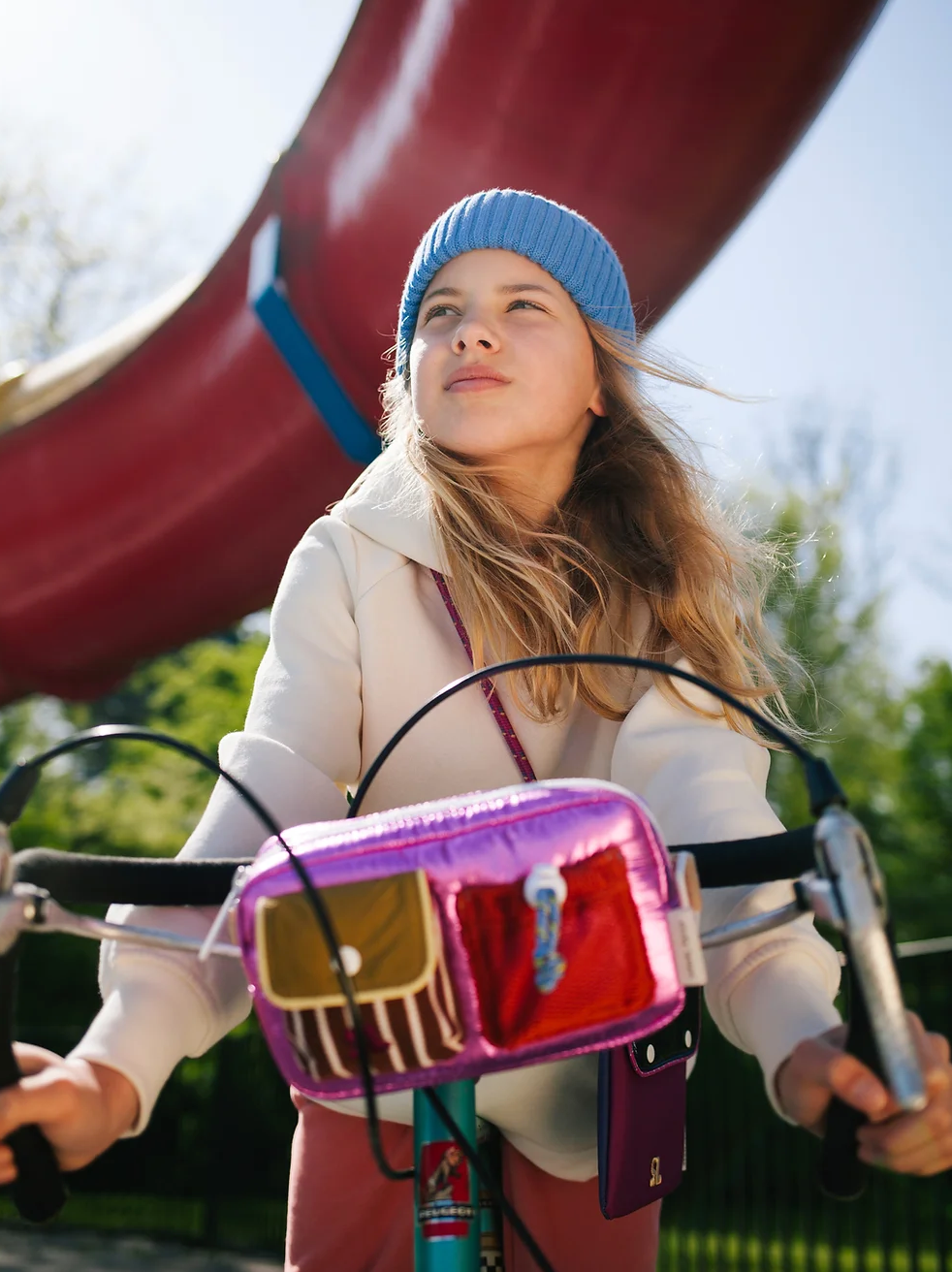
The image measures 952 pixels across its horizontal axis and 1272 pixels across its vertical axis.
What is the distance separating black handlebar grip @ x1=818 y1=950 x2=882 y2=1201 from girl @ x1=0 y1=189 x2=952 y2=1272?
0.04 meters

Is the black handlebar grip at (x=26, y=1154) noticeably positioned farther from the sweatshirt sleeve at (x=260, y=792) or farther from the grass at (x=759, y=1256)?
the grass at (x=759, y=1256)

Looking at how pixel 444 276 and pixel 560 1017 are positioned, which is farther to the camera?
pixel 444 276

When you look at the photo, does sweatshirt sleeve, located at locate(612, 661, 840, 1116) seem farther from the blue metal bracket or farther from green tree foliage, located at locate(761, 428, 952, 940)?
green tree foliage, located at locate(761, 428, 952, 940)

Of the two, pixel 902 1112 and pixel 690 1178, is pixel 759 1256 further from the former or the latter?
pixel 902 1112

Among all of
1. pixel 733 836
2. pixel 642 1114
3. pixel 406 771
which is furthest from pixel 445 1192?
pixel 406 771

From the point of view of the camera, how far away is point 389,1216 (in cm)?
138

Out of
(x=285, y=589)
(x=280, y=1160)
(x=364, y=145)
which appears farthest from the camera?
(x=280, y=1160)

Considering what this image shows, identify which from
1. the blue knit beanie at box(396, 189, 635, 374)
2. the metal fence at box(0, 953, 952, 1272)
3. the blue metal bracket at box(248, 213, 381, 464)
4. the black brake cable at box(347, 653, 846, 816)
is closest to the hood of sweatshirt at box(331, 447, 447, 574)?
the blue knit beanie at box(396, 189, 635, 374)

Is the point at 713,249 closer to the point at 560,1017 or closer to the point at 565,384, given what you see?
the point at 565,384

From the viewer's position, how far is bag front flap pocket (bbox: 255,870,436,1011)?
0.78m

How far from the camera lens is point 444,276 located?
5.83 feet

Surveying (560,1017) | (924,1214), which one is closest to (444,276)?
(560,1017)

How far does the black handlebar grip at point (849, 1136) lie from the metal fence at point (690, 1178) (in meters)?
3.07

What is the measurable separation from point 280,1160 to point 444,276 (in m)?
5.03
